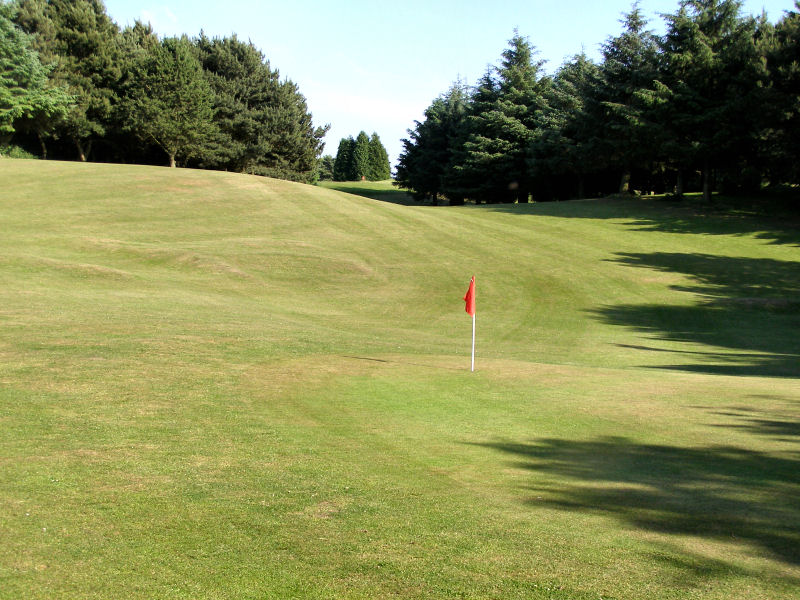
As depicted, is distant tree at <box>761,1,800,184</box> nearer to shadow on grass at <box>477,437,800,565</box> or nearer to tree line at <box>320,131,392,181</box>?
shadow on grass at <box>477,437,800,565</box>

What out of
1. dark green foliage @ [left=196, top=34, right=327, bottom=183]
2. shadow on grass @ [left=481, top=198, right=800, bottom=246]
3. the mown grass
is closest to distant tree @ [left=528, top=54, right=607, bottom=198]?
shadow on grass @ [left=481, top=198, right=800, bottom=246]

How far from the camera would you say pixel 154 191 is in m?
46.8

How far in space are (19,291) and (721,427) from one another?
2077cm

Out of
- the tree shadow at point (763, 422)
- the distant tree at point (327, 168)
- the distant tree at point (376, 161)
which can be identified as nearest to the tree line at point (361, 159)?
the distant tree at point (376, 161)

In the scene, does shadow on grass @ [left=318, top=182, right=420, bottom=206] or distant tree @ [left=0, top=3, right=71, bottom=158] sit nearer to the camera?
distant tree @ [left=0, top=3, right=71, bottom=158]

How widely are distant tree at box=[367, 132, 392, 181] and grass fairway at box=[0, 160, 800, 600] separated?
4583 inches

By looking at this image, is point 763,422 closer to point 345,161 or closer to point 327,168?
point 345,161

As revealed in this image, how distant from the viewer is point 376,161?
14288cm

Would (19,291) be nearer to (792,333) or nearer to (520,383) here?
(520,383)

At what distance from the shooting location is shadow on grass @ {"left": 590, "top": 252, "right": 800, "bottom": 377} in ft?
→ 65.0

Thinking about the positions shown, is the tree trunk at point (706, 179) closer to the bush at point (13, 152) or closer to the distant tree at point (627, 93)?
the distant tree at point (627, 93)

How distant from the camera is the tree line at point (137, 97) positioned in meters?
66.3

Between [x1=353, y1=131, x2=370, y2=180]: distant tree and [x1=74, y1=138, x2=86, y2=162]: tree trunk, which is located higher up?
[x1=353, y1=131, x2=370, y2=180]: distant tree

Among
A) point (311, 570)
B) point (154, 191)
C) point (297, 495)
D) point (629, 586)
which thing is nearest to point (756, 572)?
point (629, 586)
